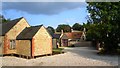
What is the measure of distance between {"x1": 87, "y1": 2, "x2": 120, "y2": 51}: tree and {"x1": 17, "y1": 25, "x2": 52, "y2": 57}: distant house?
7138 millimetres

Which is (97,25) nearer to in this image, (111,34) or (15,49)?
(111,34)

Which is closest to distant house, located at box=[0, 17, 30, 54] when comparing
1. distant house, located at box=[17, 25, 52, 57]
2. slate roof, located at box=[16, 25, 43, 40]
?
slate roof, located at box=[16, 25, 43, 40]

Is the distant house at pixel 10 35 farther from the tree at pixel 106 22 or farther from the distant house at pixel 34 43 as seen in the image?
the tree at pixel 106 22

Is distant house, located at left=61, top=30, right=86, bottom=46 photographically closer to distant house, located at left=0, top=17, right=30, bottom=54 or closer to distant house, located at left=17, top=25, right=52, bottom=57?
distant house, located at left=0, top=17, right=30, bottom=54

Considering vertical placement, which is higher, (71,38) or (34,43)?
(71,38)

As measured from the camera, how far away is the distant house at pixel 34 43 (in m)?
25.1

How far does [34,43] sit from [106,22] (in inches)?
425

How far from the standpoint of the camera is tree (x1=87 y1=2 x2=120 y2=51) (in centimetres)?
2495

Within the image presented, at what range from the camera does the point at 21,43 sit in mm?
27266

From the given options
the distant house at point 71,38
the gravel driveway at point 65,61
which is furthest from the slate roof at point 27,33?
the distant house at point 71,38

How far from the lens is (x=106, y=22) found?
83.9 ft

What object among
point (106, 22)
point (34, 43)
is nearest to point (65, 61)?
point (34, 43)

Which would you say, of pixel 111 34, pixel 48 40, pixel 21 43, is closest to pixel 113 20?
pixel 111 34

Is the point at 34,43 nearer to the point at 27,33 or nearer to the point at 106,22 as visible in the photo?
the point at 27,33
